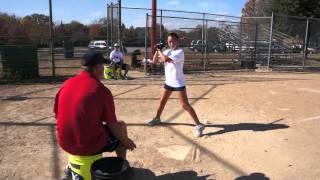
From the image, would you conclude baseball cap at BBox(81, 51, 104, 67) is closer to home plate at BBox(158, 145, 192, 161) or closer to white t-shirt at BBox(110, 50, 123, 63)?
home plate at BBox(158, 145, 192, 161)

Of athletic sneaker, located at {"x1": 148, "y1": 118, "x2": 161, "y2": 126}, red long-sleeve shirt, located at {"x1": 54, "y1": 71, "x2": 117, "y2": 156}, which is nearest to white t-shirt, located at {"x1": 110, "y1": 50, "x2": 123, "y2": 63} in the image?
athletic sneaker, located at {"x1": 148, "y1": 118, "x2": 161, "y2": 126}

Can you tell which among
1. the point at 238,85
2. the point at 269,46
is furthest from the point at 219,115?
the point at 269,46

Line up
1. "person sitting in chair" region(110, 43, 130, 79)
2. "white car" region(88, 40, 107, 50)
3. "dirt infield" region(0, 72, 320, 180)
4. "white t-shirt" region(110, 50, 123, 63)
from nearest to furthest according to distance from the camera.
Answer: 1. "dirt infield" region(0, 72, 320, 180)
2. "person sitting in chair" region(110, 43, 130, 79)
3. "white t-shirt" region(110, 50, 123, 63)
4. "white car" region(88, 40, 107, 50)

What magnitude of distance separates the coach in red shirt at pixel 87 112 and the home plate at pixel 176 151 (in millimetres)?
2089

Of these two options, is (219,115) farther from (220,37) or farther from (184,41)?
(220,37)

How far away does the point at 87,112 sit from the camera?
12.4ft

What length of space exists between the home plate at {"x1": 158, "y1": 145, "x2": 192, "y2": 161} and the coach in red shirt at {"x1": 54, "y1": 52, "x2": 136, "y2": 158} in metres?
2.09

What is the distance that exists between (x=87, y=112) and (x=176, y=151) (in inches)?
108

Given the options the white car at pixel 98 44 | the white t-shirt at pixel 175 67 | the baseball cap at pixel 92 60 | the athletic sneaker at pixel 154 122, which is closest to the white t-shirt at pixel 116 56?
the white car at pixel 98 44

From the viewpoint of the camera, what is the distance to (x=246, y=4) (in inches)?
2618

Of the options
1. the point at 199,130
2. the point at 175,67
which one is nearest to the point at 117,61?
the point at 175,67

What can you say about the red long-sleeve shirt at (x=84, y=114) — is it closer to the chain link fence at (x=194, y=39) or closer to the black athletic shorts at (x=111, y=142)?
the black athletic shorts at (x=111, y=142)

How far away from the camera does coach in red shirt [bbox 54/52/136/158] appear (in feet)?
12.3

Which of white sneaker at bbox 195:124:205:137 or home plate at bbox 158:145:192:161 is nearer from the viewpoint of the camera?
home plate at bbox 158:145:192:161
